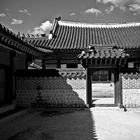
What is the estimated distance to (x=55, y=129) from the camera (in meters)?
6.43

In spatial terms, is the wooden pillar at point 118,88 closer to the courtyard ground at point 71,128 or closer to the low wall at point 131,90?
the low wall at point 131,90

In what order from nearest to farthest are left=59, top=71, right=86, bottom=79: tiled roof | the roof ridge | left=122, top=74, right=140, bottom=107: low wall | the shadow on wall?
1. the shadow on wall
2. left=122, top=74, right=140, bottom=107: low wall
3. left=59, top=71, right=86, bottom=79: tiled roof
4. the roof ridge

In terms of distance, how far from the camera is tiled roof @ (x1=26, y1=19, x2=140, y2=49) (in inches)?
532

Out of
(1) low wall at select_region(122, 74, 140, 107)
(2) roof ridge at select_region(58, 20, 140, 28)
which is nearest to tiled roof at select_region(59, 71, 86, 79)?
(1) low wall at select_region(122, 74, 140, 107)

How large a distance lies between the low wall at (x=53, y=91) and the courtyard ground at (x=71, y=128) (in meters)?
1.46

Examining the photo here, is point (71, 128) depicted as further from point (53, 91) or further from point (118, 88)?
point (118, 88)

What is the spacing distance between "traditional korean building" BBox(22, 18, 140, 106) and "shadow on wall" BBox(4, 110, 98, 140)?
2.60 m

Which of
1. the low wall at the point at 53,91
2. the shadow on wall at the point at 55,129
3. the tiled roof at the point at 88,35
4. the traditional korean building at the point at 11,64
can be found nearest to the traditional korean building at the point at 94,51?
the tiled roof at the point at 88,35

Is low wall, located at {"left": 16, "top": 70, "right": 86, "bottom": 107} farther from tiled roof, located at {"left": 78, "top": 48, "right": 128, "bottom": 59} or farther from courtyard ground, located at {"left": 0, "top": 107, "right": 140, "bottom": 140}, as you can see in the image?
courtyard ground, located at {"left": 0, "top": 107, "right": 140, "bottom": 140}

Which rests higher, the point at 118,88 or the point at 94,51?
the point at 94,51

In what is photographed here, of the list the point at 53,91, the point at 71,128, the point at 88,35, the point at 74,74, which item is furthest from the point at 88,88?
the point at 88,35

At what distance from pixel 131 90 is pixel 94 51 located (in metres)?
2.74

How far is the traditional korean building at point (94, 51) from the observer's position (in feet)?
32.4

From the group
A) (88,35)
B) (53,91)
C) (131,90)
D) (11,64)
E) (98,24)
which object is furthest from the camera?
(98,24)
